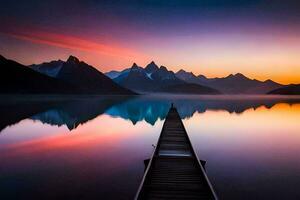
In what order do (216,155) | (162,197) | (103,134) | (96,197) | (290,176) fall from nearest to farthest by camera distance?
1. (162,197)
2. (96,197)
3. (290,176)
4. (216,155)
5. (103,134)

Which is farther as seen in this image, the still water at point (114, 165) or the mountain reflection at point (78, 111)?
the mountain reflection at point (78, 111)

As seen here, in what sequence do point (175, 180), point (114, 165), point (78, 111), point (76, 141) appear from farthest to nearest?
point (78, 111), point (76, 141), point (114, 165), point (175, 180)

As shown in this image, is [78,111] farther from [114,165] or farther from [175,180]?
[175,180]

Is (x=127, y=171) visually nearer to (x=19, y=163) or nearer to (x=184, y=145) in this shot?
(x=184, y=145)

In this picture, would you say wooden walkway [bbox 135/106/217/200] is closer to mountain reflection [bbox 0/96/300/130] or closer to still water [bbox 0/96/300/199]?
still water [bbox 0/96/300/199]

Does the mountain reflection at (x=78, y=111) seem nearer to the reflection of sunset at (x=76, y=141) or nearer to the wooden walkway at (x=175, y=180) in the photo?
the reflection of sunset at (x=76, y=141)

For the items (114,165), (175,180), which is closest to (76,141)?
(114,165)

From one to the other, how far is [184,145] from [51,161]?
9.12 meters

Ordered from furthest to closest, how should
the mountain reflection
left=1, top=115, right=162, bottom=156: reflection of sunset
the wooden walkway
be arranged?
the mountain reflection, left=1, top=115, right=162, bottom=156: reflection of sunset, the wooden walkway

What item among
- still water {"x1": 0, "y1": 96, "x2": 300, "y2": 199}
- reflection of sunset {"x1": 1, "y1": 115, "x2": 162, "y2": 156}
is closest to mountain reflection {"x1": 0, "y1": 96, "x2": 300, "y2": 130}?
reflection of sunset {"x1": 1, "y1": 115, "x2": 162, "y2": 156}

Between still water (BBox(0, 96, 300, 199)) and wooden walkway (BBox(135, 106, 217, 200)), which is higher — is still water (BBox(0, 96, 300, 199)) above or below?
below

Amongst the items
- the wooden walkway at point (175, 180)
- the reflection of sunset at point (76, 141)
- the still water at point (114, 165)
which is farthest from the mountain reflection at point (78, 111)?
the wooden walkway at point (175, 180)

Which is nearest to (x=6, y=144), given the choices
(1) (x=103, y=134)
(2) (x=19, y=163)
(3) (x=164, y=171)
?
(2) (x=19, y=163)

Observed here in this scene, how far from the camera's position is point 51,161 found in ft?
59.1
